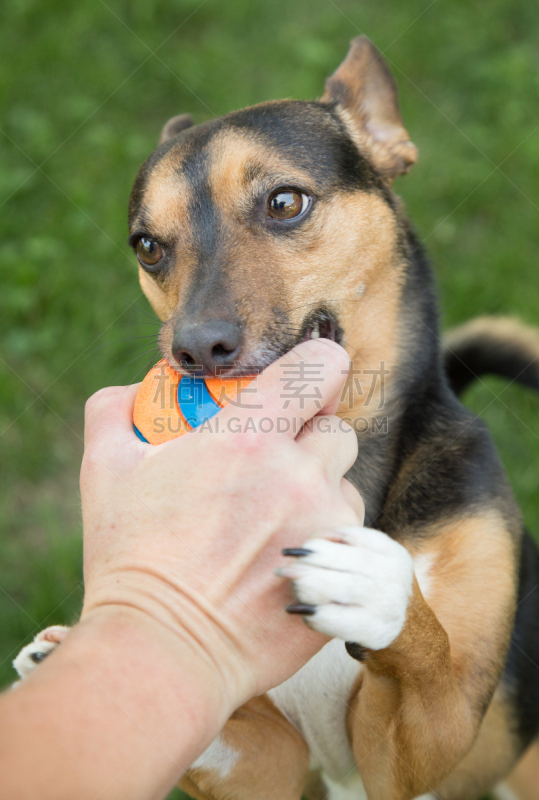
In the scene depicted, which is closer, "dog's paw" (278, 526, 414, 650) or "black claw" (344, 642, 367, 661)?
"dog's paw" (278, 526, 414, 650)

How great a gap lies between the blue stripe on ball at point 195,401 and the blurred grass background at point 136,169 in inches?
88.3

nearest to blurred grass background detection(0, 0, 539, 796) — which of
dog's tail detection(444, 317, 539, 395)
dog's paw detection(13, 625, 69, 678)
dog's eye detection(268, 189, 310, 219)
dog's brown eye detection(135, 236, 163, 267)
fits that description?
dog's tail detection(444, 317, 539, 395)

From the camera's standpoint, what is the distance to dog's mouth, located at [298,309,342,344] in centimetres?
256

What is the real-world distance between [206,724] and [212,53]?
19.8 ft

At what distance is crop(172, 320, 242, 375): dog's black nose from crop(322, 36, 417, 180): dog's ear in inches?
63.6

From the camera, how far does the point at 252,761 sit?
2.52m

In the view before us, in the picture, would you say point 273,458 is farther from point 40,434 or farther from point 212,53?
point 212,53

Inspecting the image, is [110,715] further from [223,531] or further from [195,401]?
[195,401]

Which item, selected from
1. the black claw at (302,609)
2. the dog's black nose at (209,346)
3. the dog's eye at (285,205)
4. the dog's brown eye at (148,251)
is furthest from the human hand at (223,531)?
the dog's brown eye at (148,251)

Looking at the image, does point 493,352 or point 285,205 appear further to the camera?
point 493,352

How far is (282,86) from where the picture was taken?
582cm

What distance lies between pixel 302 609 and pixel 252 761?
1106 millimetres

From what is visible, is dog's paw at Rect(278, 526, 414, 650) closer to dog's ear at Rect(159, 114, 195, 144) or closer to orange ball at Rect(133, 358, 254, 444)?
orange ball at Rect(133, 358, 254, 444)

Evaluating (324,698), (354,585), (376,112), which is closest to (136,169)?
(376,112)
